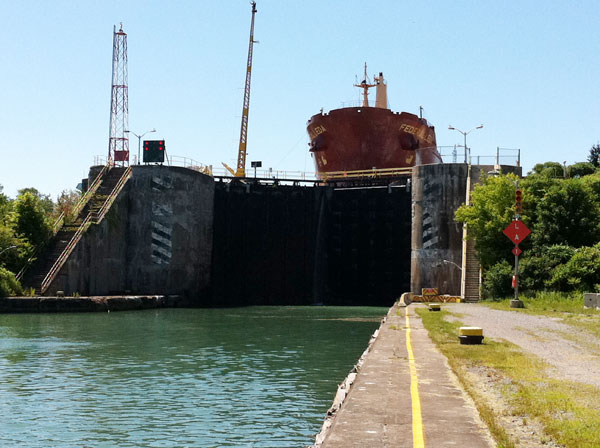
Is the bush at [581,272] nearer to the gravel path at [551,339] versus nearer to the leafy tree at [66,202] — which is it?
the gravel path at [551,339]

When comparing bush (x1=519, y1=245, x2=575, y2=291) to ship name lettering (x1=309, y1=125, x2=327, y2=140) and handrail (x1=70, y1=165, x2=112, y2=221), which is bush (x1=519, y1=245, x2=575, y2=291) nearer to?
handrail (x1=70, y1=165, x2=112, y2=221)

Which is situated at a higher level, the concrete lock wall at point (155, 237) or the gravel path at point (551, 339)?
the concrete lock wall at point (155, 237)

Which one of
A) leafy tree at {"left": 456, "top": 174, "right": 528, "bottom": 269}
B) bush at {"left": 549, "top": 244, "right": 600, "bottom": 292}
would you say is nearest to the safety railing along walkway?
leafy tree at {"left": 456, "top": 174, "right": 528, "bottom": 269}

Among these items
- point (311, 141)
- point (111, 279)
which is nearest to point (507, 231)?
point (111, 279)

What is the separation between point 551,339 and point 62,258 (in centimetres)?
3720

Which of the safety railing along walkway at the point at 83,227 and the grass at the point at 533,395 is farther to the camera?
the safety railing along walkway at the point at 83,227

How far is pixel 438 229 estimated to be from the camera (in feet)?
185

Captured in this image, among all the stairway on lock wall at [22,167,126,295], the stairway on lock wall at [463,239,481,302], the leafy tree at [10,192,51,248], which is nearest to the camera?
the stairway on lock wall at [22,167,126,295]

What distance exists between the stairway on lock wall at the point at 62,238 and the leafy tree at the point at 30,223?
3.35 ft

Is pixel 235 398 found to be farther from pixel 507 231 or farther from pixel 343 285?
pixel 343 285

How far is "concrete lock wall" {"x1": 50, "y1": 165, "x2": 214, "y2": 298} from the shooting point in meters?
55.5

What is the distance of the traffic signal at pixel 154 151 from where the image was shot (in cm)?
6139

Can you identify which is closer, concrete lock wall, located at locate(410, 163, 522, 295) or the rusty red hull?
concrete lock wall, located at locate(410, 163, 522, 295)

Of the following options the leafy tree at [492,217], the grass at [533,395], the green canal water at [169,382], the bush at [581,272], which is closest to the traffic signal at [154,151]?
the leafy tree at [492,217]
